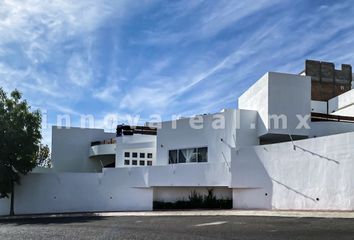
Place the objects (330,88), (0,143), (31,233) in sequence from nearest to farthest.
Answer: (31,233), (0,143), (330,88)

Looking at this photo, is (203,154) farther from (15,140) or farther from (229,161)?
(15,140)

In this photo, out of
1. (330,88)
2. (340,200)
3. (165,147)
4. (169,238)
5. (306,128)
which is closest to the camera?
(169,238)

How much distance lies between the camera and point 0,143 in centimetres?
2591

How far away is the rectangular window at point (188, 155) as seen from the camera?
2647cm

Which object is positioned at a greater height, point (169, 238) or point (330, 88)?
point (330, 88)

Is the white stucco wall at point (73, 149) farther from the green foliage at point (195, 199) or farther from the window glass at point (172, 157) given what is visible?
the green foliage at point (195, 199)

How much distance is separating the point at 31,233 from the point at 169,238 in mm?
6042

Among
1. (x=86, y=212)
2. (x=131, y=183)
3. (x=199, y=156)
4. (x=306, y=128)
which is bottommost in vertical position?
(x=86, y=212)

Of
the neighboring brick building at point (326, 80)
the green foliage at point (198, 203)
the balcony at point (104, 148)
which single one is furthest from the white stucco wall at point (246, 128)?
the neighboring brick building at point (326, 80)

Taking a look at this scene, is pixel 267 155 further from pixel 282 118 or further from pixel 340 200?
pixel 340 200

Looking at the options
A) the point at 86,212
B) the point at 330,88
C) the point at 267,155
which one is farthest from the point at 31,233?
the point at 330,88

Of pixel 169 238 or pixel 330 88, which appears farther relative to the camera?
pixel 330 88

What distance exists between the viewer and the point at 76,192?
27.7 m

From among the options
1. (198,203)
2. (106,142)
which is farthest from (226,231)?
(106,142)
